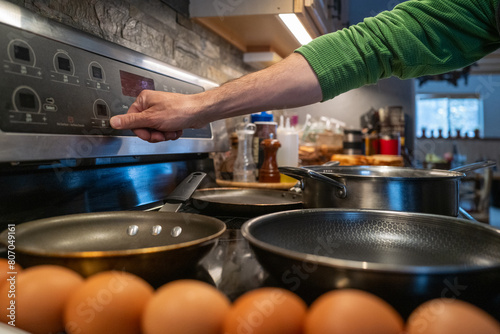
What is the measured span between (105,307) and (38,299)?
65 mm

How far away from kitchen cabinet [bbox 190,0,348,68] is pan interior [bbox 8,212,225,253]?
103 centimetres

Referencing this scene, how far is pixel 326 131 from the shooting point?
99.2 inches

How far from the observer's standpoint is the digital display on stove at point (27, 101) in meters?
0.65

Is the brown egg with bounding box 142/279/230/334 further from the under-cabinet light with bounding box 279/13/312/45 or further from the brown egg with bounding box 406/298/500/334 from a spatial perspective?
the under-cabinet light with bounding box 279/13/312/45

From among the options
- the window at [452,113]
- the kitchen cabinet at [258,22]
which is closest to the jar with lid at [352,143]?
the kitchen cabinet at [258,22]

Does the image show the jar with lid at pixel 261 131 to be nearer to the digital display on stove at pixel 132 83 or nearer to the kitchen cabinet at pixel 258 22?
the kitchen cabinet at pixel 258 22

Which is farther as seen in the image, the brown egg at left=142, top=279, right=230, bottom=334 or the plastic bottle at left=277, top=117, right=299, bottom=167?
the plastic bottle at left=277, top=117, right=299, bottom=167

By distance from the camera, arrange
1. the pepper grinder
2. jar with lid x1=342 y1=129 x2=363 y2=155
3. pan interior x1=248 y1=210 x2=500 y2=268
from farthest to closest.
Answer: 1. jar with lid x1=342 y1=129 x2=363 y2=155
2. the pepper grinder
3. pan interior x1=248 y1=210 x2=500 y2=268

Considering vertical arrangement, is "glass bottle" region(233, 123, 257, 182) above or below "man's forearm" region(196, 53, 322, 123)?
below

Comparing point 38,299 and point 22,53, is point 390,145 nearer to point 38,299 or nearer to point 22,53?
point 22,53

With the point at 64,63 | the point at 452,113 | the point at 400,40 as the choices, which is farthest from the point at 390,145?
the point at 452,113

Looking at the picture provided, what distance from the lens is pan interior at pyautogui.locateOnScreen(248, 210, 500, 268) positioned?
0.49m

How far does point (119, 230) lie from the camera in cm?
57

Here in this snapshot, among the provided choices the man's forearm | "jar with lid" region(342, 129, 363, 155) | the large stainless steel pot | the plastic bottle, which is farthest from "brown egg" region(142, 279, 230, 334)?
"jar with lid" region(342, 129, 363, 155)
